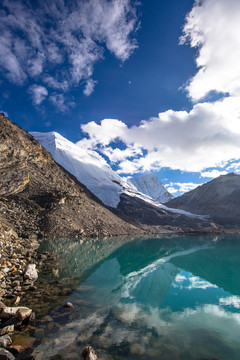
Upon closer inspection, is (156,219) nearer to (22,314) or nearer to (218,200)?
(218,200)

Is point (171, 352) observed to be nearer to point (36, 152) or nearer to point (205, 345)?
point (205, 345)

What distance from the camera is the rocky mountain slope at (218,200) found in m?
89.6

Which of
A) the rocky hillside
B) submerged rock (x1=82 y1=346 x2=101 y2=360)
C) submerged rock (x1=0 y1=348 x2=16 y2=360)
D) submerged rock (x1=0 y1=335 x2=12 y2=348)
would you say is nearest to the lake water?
submerged rock (x1=82 y1=346 x2=101 y2=360)

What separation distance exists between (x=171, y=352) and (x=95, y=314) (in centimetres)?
313

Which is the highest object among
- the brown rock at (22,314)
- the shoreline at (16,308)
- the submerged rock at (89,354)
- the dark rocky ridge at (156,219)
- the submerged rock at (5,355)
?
the dark rocky ridge at (156,219)

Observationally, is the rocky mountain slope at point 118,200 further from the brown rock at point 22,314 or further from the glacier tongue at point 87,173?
the brown rock at point 22,314

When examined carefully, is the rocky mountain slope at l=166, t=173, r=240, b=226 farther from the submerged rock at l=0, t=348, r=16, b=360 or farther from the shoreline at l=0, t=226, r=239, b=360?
the submerged rock at l=0, t=348, r=16, b=360

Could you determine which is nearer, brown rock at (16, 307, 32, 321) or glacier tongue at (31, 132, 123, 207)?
brown rock at (16, 307, 32, 321)

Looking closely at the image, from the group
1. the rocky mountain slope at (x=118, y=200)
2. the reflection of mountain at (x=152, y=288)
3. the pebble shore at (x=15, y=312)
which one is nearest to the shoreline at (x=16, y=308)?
the pebble shore at (x=15, y=312)

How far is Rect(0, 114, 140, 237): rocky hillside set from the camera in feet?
64.3

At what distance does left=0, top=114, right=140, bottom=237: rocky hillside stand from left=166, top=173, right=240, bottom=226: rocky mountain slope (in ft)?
204

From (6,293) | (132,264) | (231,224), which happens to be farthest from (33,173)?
(231,224)

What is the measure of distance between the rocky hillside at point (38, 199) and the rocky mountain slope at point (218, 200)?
204 ft

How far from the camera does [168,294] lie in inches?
429
